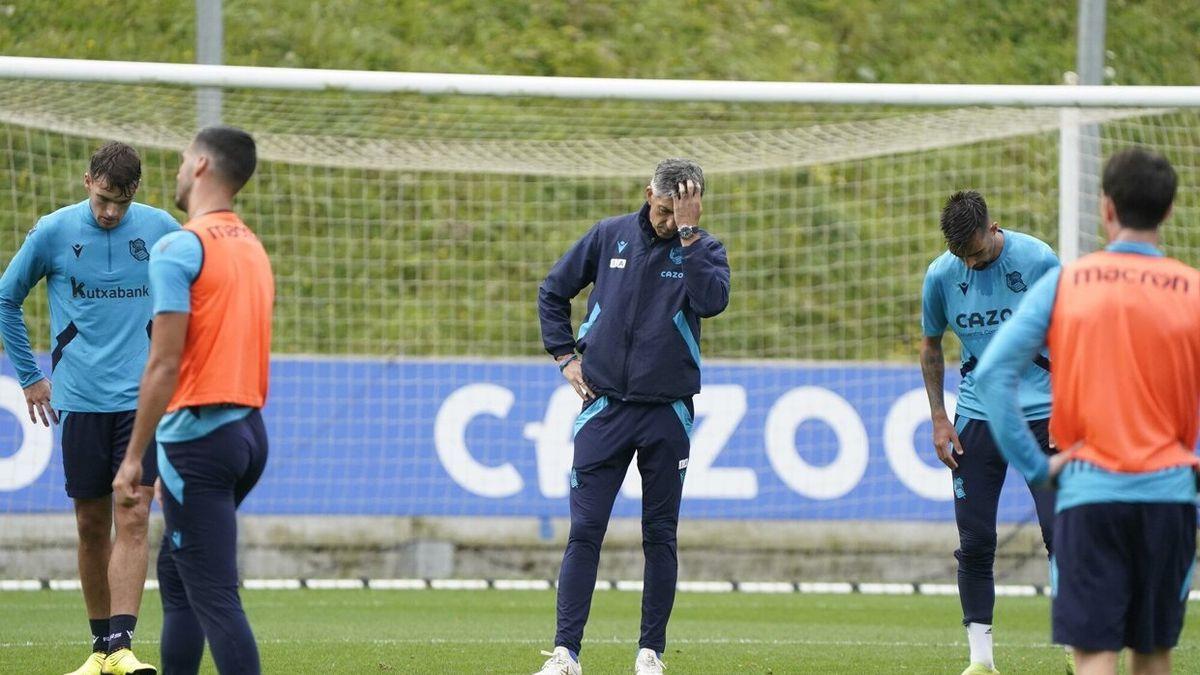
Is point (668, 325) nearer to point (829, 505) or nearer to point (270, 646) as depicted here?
point (270, 646)

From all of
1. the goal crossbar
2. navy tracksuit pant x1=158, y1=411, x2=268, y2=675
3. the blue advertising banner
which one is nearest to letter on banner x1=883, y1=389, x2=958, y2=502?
the blue advertising banner

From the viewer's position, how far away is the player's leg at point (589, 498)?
653 centimetres

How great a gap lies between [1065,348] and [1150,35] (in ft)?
54.5

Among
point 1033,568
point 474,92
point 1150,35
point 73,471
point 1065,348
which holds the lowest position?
point 1033,568

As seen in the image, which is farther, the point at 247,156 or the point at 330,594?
the point at 330,594

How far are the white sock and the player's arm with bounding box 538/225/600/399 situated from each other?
7.42 ft

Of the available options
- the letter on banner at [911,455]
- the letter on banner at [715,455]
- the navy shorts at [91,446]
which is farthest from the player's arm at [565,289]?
the letter on banner at [911,455]

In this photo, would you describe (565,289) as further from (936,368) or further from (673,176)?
(936,368)

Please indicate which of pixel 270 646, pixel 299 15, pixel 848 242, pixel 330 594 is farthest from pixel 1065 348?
pixel 299 15

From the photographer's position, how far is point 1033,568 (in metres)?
12.0

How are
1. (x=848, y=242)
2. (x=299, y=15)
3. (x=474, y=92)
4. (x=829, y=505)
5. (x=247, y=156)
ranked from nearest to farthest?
(x=247, y=156)
(x=474, y=92)
(x=829, y=505)
(x=848, y=242)
(x=299, y=15)

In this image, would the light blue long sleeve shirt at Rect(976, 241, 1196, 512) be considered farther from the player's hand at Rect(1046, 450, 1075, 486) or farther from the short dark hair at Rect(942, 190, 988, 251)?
the short dark hair at Rect(942, 190, 988, 251)

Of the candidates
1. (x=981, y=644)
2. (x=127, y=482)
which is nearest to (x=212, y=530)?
(x=127, y=482)

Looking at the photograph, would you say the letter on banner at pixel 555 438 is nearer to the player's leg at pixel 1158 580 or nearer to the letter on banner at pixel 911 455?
the letter on banner at pixel 911 455
